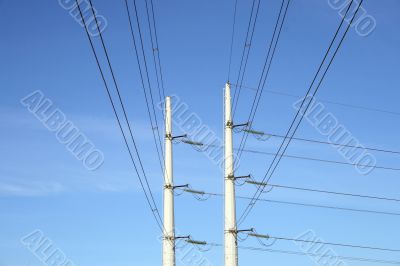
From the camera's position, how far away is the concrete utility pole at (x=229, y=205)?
29675 millimetres

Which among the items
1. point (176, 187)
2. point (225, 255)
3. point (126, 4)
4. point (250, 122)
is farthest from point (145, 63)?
point (176, 187)

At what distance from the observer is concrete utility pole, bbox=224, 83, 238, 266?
97.4ft

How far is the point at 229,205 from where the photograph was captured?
30812mm

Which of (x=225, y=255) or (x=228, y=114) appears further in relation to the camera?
(x=228, y=114)

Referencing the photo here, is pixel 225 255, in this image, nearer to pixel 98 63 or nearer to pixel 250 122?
pixel 250 122

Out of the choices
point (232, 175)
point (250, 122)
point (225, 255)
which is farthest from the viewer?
point (250, 122)

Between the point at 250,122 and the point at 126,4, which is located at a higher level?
the point at 250,122

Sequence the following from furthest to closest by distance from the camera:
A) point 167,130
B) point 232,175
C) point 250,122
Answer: point 167,130 → point 250,122 → point 232,175

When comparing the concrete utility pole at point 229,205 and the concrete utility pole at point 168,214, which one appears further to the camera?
the concrete utility pole at point 168,214

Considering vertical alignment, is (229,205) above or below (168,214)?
below

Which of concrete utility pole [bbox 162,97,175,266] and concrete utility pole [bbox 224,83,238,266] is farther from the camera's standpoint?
concrete utility pole [bbox 162,97,175,266]

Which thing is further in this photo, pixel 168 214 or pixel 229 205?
pixel 168 214

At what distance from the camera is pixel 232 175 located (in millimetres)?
32188

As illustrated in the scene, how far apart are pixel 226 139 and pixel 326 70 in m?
19.3
